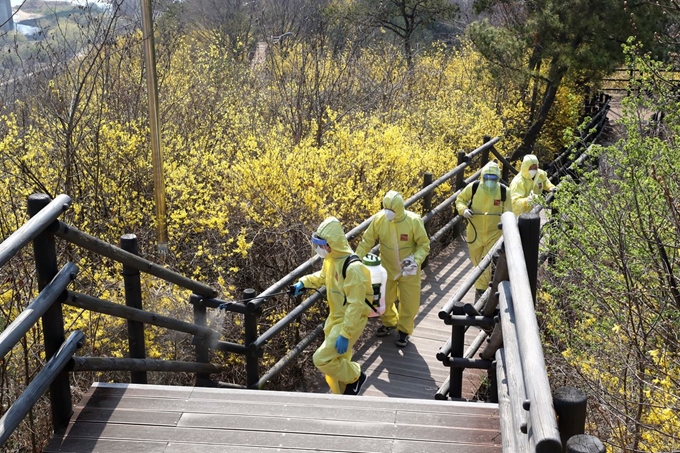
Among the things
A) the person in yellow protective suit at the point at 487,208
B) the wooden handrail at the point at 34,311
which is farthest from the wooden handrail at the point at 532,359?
the person in yellow protective suit at the point at 487,208

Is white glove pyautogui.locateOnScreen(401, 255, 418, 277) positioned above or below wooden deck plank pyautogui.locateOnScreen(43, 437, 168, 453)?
below

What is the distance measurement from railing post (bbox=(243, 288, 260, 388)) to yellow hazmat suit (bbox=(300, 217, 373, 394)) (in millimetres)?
535

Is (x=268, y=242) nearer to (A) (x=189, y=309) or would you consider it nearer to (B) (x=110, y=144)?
(A) (x=189, y=309)

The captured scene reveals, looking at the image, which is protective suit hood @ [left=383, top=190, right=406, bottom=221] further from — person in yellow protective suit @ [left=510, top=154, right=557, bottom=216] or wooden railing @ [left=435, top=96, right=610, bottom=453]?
wooden railing @ [left=435, top=96, right=610, bottom=453]

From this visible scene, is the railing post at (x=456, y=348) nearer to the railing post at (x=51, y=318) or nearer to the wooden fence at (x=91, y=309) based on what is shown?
the wooden fence at (x=91, y=309)

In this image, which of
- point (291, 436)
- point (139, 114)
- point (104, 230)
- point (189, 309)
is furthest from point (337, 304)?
point (139, 114)

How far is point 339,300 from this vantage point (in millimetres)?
5164

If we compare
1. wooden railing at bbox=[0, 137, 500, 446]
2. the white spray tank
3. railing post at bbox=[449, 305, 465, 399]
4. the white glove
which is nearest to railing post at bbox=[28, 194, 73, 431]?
wooden railing at bbox=[0, 137, 500, 446]

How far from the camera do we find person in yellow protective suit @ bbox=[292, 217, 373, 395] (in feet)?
16.3

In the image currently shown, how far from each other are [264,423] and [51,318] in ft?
3.36

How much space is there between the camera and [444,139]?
44.1ft

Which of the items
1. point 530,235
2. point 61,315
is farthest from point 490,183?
point 61,315

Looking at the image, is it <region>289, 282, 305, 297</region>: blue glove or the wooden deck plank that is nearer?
the wooden deck plank

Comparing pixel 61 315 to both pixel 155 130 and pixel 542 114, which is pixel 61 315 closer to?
pixel 155 130
